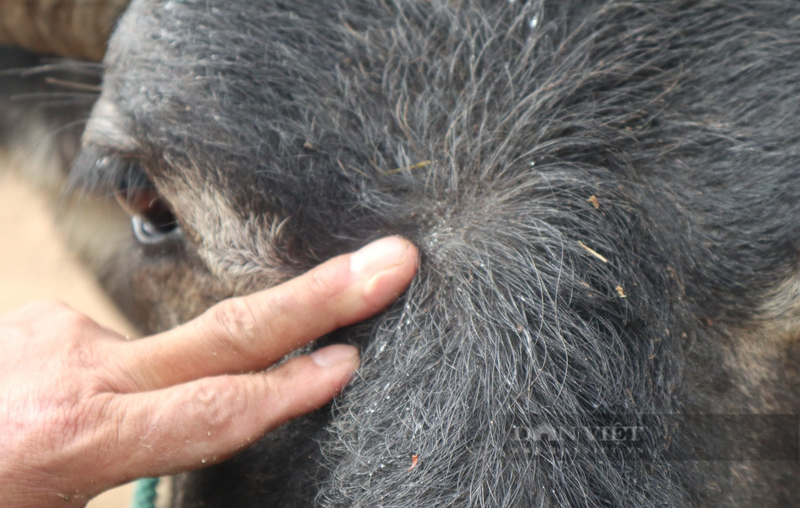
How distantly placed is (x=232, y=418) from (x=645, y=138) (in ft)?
4.06

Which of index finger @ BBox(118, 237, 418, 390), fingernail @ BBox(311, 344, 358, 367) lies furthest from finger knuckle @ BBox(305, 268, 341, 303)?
fingernail @ BBox(311, 344, 358, 367)

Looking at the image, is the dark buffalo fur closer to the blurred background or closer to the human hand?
the human hand

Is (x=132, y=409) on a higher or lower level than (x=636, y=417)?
higher

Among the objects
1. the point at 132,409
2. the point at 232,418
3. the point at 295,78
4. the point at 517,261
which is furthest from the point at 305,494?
the point at 295,78

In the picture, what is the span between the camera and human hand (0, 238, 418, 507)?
1632 millimetres

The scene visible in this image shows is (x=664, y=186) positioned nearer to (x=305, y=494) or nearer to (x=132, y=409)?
(x=305, y=494)

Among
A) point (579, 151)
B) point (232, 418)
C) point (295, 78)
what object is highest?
point (295, 78)

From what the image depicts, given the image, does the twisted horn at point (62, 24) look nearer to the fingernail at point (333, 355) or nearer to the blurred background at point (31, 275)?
the fingernail at point (333, 355)

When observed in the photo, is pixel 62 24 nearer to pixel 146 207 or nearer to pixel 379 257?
pixel 146 207

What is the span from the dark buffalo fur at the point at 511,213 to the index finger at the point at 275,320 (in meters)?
0.07

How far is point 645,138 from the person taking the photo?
178 centimetres

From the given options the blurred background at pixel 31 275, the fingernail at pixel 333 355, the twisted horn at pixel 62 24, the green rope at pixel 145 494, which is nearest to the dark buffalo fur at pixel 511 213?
the fingernail at pixel 333 355

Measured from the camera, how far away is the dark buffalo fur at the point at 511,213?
59.9 inches

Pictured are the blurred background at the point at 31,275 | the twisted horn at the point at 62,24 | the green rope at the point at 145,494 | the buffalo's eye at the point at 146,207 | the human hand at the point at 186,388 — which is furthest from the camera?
the blurred background at the point at 31,275
